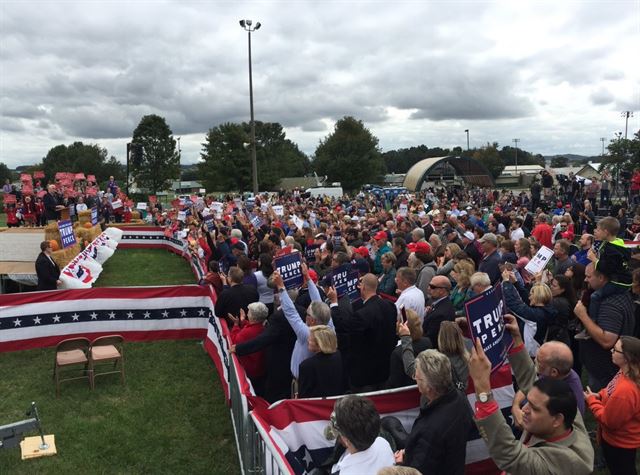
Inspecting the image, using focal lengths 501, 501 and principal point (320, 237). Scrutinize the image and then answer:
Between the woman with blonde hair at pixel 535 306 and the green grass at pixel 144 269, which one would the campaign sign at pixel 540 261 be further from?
the green grass at pixel 144 269

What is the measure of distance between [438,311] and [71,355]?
6.07 meters

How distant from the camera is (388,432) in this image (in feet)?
14.5

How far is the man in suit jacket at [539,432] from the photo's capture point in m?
2.78

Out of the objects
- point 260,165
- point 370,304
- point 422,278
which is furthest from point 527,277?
point 260,165

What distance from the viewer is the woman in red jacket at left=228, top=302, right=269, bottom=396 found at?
6094 mm

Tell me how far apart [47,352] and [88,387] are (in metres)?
2.10

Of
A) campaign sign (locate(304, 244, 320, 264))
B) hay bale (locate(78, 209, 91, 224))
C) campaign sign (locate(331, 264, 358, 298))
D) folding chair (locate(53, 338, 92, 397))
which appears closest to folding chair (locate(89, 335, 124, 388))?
folding chair (locate(53, 338, 92, 397))

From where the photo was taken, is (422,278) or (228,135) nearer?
(422,278)

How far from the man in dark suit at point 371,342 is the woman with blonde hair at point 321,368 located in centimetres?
97

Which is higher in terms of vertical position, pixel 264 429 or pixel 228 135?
pixel 228 135

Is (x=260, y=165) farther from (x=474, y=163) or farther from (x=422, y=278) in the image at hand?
(x=422, y=278)

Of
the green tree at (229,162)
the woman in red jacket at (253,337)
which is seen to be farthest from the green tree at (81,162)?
the woman in red jacket at (253,337)

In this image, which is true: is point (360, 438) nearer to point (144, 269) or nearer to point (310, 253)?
point (310, 253)

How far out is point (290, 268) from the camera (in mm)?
7246
